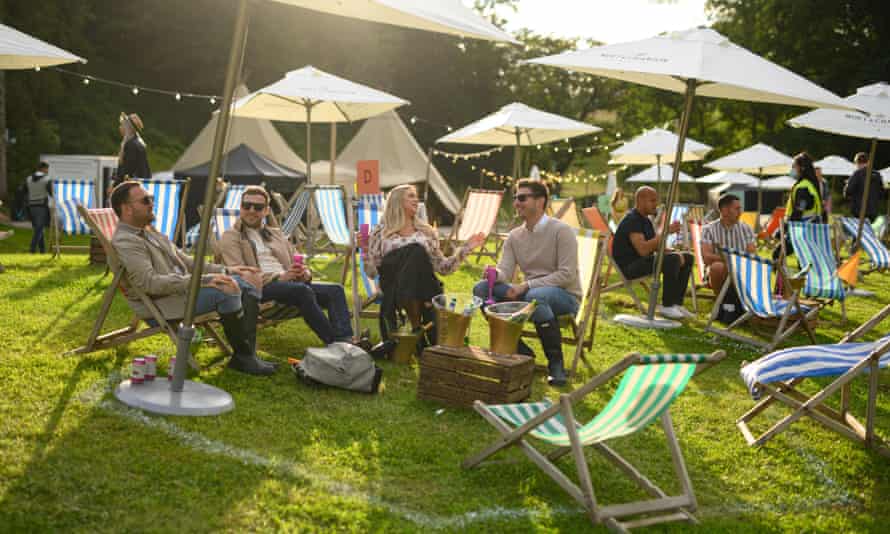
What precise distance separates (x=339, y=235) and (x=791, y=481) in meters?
6.49

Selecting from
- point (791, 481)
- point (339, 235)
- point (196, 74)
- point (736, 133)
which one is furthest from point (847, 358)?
point (736, 133)

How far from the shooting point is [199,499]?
10.1 ft

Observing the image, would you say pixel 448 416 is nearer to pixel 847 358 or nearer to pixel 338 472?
pixel 338 472

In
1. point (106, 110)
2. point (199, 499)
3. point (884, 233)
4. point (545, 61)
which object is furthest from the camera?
point (106, 110)

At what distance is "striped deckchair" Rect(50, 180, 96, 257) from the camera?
10.0m

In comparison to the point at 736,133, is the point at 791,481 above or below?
below

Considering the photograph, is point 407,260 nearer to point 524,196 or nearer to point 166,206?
point 524,196

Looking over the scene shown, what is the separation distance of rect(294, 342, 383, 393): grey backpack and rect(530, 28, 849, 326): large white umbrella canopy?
272cm

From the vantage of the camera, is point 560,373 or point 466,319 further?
point 560,373

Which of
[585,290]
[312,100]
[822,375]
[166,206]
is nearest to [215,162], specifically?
[585,290]

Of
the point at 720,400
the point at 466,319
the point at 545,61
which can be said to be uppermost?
the point at 545,61

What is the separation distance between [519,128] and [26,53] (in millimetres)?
7544

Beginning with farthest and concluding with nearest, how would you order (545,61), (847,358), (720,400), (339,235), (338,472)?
(339,235), (545,61), (720,400), (847,358), (338,472)

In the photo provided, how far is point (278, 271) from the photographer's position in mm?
5520
